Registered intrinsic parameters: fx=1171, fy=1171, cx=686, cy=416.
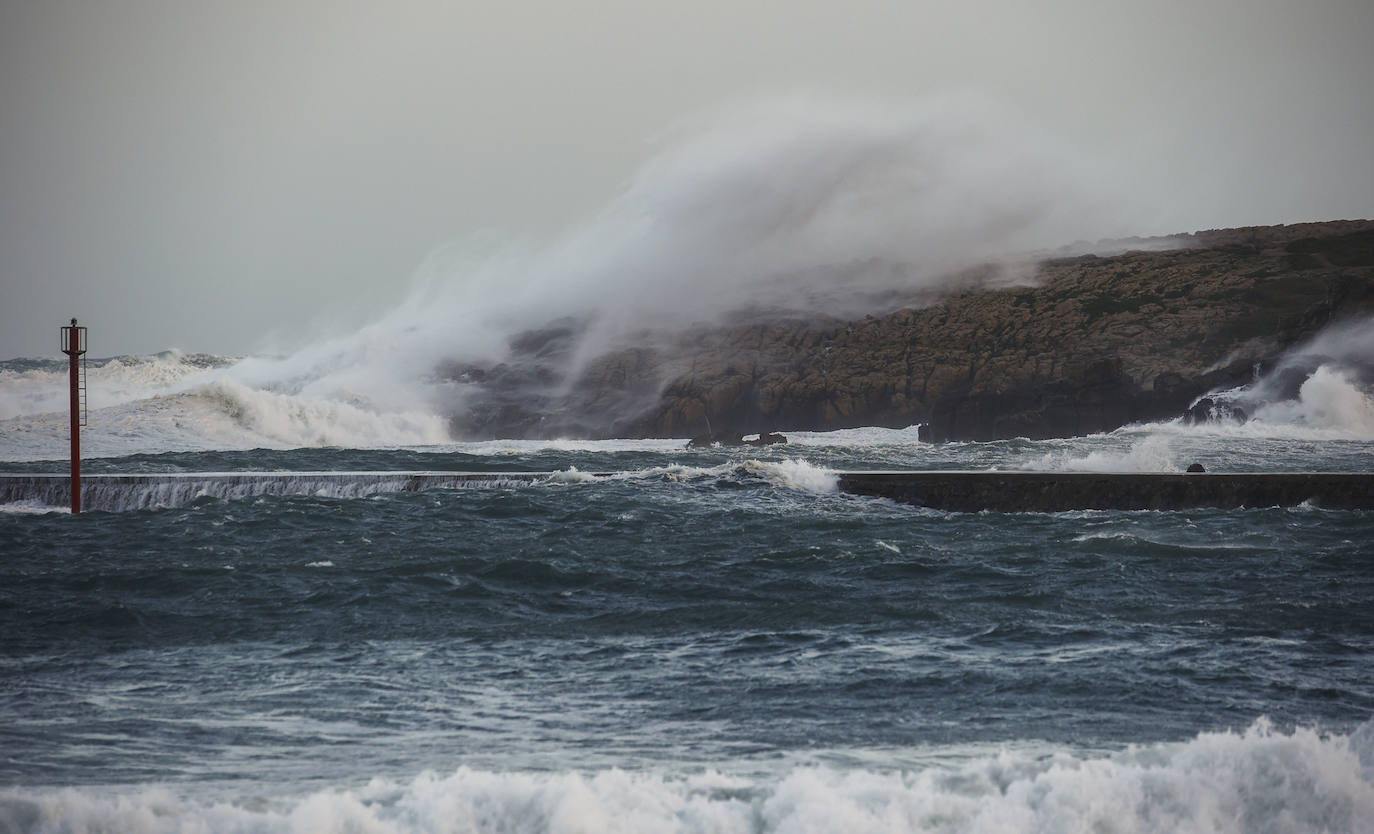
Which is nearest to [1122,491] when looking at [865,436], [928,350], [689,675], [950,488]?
[950,488]

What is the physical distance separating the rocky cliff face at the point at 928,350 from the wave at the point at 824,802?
6390 cm

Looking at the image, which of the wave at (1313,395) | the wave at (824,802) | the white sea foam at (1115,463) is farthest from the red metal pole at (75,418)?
the wave at (1313,395)

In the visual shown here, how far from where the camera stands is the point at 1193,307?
81.4 m

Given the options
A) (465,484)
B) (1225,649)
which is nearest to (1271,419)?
(465,484)

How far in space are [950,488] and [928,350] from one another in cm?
6455

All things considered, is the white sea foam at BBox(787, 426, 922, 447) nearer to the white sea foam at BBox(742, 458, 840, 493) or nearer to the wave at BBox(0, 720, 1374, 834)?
the white sea foam at BBox(742, 458, 840, 493)

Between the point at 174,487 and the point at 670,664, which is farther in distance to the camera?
the point at 174,487

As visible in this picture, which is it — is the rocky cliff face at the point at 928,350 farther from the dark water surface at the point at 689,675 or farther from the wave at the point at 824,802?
the wave at the point at 824,802

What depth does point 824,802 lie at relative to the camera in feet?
17.6

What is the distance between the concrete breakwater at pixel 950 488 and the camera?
1795 cm

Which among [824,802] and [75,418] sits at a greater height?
[75,418]

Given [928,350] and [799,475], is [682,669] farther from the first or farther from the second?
[928,350]

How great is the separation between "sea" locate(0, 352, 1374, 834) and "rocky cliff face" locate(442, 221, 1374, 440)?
182ft

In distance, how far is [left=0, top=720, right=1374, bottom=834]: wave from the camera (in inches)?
205
